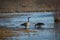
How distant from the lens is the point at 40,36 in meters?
4.23

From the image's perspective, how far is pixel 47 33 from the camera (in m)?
4.52

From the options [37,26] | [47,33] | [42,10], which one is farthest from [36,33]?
[42,10]

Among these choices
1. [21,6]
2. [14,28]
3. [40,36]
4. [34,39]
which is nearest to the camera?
[34,39]

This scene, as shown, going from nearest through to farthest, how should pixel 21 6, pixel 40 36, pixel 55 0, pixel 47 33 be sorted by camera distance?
pixel 40 36 → pixel 47 33 → pixel 55 0 → pixel 21 6

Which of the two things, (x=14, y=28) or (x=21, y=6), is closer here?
(x=14, y=28)

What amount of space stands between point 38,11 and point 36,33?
5.06 m

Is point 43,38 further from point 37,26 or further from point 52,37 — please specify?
point 37,26

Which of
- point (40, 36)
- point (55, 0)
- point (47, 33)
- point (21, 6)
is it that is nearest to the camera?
point (40, 36)

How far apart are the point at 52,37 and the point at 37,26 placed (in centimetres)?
122

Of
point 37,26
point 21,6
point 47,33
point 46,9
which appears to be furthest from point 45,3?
point 47,33

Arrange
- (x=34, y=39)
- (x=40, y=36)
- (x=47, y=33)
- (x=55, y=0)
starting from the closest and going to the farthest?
(x=34, y=39) → (x=40, y=36) → (x=47, y=33) → (x=55, y=0)

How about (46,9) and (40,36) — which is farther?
(46,9)

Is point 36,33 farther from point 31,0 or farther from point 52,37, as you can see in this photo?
point 31,0

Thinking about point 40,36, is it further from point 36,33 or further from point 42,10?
point 42,10
